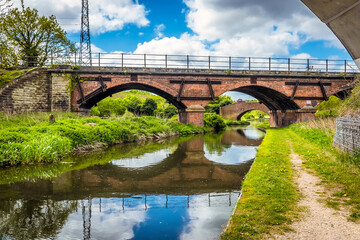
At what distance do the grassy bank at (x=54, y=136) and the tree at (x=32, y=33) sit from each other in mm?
11680

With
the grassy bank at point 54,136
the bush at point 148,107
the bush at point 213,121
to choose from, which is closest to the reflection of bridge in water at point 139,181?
the grassy bank at point 54,136

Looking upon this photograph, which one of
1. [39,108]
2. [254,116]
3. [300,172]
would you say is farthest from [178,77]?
[254,116]

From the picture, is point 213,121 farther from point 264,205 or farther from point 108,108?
point 264,205

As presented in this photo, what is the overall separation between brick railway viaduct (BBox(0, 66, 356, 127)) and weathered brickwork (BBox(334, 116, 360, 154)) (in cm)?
1263

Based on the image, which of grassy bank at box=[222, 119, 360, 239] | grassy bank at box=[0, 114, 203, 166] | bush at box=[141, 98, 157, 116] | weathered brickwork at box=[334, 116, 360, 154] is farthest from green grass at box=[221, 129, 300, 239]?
bush at box=[141, 98, 157, 116]

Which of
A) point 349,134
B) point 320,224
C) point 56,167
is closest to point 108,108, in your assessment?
point 56,167

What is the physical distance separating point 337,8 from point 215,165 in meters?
8.01

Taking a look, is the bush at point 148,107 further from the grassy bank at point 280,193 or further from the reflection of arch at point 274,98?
the grassy bank at point 280,193

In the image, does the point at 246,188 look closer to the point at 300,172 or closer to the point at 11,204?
the point at 300,172

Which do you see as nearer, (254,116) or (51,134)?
(51,134)

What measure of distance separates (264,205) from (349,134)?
16.9 feet

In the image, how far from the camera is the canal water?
4270mm

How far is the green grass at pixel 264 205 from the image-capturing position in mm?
3576

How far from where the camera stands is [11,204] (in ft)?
18.2
